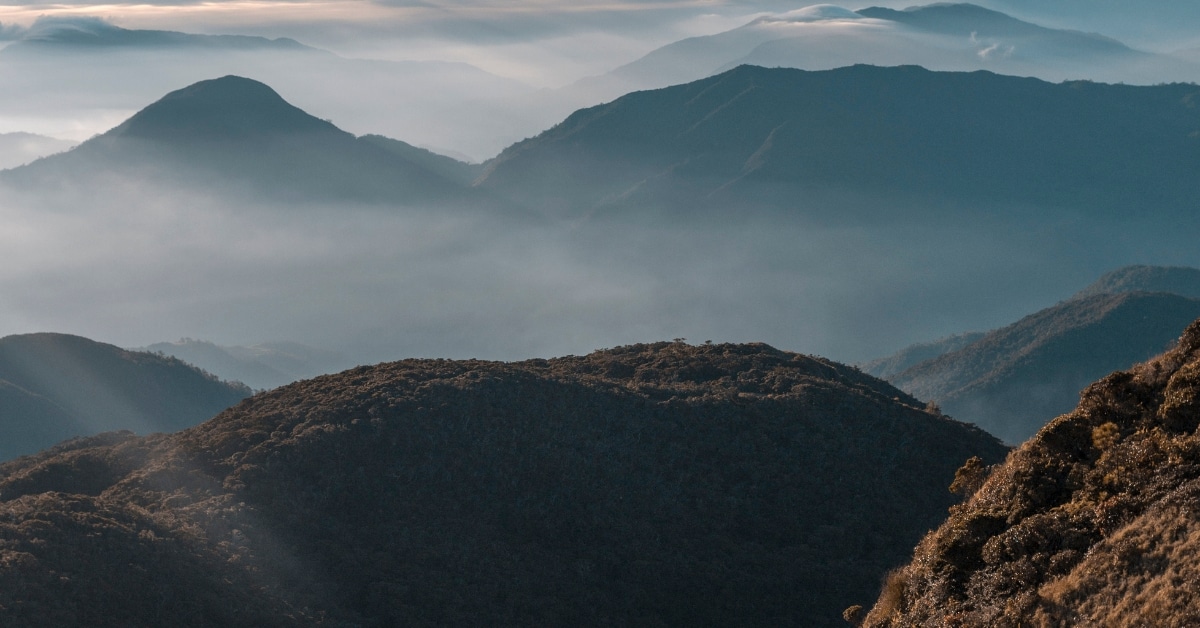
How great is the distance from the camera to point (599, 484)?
4053 centimetres

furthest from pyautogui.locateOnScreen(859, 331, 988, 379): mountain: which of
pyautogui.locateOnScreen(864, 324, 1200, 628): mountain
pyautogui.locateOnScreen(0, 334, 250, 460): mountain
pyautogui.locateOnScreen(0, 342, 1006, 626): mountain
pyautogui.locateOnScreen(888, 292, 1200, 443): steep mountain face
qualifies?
pyautogui.locateOnScreen(864, 324, 1200, 628): mountain

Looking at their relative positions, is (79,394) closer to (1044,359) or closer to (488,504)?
(488,504)

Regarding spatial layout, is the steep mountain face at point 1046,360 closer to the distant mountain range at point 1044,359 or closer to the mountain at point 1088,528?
the distant mountain range at point 1044,359

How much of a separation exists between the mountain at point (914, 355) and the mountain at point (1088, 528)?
15117 cm

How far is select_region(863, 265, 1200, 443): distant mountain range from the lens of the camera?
124688 mm

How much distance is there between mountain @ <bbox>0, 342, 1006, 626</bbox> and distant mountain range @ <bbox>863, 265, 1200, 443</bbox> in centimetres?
8095

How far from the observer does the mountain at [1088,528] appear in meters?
15.1

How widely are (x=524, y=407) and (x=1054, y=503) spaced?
89.5 ft

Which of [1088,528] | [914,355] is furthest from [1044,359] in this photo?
[1088,528]

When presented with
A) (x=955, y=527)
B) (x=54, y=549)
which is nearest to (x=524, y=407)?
(x=54, y=549)

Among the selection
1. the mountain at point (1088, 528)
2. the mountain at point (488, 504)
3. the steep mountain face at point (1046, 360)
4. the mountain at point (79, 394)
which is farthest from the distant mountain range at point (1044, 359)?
the mountain at point (1088, 528)

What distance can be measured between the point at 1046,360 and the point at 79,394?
344 feet

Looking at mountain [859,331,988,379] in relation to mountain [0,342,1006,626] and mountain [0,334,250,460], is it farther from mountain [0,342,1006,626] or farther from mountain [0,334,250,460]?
mountain [0,342,1006,626]

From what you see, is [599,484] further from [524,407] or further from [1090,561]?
[1090,561]
